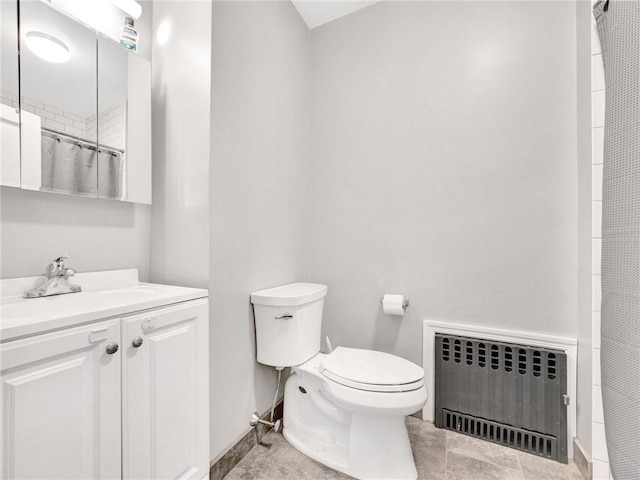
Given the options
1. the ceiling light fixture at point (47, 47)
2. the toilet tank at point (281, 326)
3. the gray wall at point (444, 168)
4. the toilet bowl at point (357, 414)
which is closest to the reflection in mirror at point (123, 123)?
the ceiling light fixture at point (47, 47)

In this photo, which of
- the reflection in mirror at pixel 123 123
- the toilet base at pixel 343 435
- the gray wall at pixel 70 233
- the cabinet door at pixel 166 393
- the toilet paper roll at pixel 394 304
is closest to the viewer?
the cabinet door at pixel 166 393

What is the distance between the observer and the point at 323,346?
1.95 meters

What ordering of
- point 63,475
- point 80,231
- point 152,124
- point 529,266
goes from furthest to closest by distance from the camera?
point 529,266 < point 152,124 < point 80,231 < point 63,475

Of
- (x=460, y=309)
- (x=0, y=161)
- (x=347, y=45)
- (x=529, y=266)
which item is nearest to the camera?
(x=0, y=161)

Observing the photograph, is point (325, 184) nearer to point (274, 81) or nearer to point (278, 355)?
point (274, 81)

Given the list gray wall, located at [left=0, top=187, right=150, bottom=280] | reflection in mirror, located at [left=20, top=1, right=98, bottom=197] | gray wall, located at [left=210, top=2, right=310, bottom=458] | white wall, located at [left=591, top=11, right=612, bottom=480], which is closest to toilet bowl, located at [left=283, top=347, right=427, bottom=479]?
gray wall, located at [left=210, top=2, right=310, bottom=458]

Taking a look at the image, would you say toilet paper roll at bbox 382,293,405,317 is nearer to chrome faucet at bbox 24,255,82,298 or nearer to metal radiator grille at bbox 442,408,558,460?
metal radiator grille at bbox 442,408,558,460

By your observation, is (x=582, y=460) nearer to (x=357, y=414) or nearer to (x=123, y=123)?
(x=357, y=414)

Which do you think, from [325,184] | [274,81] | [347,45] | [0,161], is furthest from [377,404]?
[347,45]

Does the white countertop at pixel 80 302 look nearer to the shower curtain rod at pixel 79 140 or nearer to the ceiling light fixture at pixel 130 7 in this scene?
the shower curtain rod at pixel 79 140

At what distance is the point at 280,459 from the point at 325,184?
60.0 inches

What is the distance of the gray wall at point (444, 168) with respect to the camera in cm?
142

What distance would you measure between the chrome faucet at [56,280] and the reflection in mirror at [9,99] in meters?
0.27

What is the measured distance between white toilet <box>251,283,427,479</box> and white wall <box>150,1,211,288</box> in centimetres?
39
